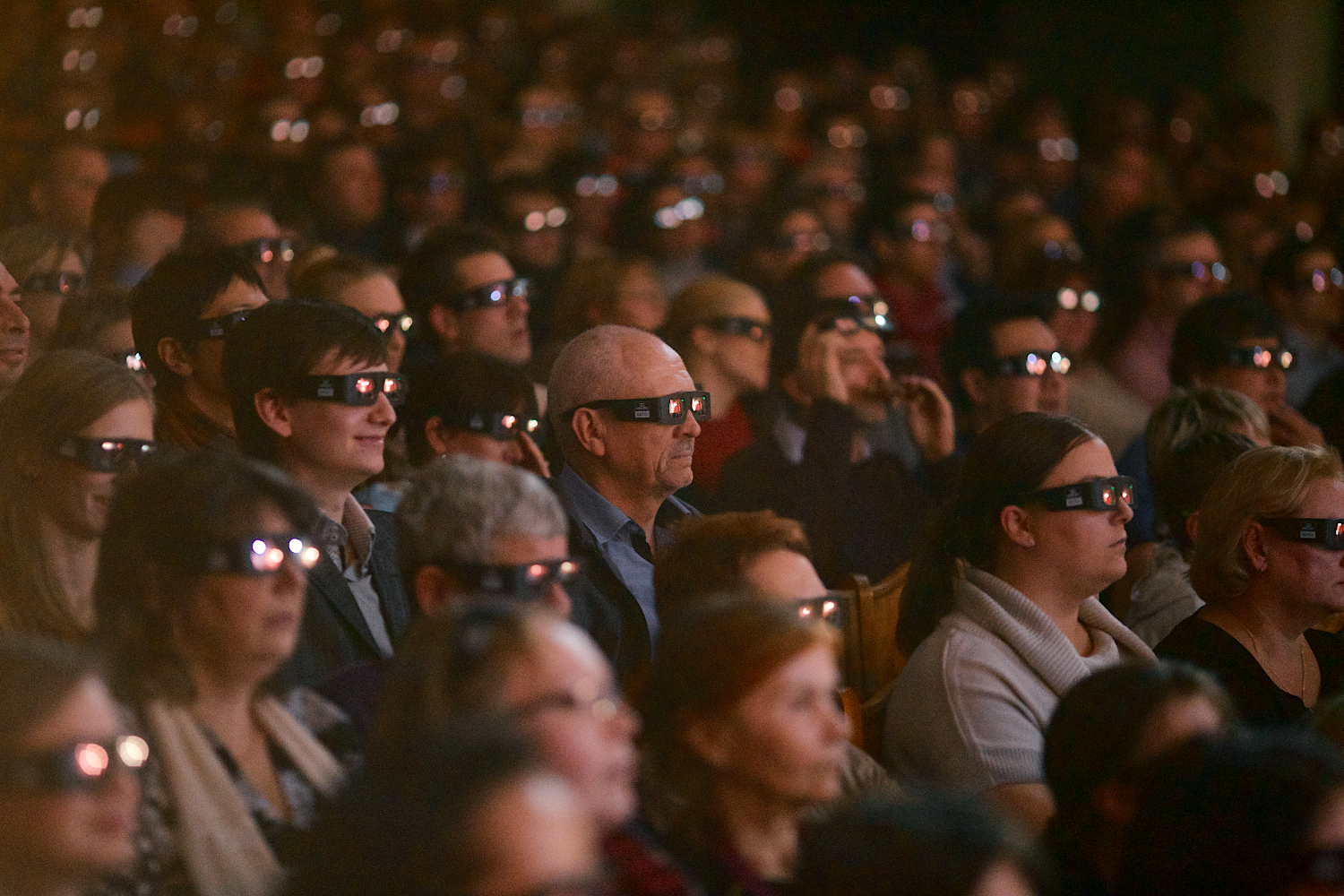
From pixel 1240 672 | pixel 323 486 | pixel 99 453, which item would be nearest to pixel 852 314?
pixel 1240 672

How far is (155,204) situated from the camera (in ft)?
17.2

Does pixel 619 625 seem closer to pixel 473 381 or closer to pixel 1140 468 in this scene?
pixel 473 381

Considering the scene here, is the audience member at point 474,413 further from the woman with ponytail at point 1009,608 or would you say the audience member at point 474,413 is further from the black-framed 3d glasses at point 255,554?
the black-framed 3d glasses at point 255,554

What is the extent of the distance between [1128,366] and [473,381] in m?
3.10

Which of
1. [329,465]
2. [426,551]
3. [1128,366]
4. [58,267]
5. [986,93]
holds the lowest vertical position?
[986,93]

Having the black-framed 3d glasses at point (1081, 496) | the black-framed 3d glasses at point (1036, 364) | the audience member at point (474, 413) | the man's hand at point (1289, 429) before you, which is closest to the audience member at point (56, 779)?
the audience member at point (474, 413)

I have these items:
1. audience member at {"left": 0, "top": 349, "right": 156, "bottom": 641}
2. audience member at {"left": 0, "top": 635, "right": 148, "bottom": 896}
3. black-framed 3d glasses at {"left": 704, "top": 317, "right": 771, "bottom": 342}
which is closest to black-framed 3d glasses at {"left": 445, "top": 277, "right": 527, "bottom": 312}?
black-framed 3d glasses at {"left": 704, "top": 317, "right": 771, "bottom": 342}

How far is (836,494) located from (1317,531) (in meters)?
1.46

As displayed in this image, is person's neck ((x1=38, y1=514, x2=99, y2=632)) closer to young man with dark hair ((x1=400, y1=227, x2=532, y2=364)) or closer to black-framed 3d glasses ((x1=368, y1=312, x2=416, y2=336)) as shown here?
black-framed 3d glasses ((x1=368, y1=312, x2=416, y2=336))

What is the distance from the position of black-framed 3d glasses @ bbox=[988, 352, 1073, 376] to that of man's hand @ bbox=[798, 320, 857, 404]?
0.51 m

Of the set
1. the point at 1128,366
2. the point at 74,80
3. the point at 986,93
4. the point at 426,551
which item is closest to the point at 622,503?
the point at 426,551

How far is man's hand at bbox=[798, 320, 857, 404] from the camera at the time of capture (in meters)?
4.74

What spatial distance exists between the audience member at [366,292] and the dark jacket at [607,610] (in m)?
1.06

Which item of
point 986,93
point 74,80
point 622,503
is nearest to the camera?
point 622,503
